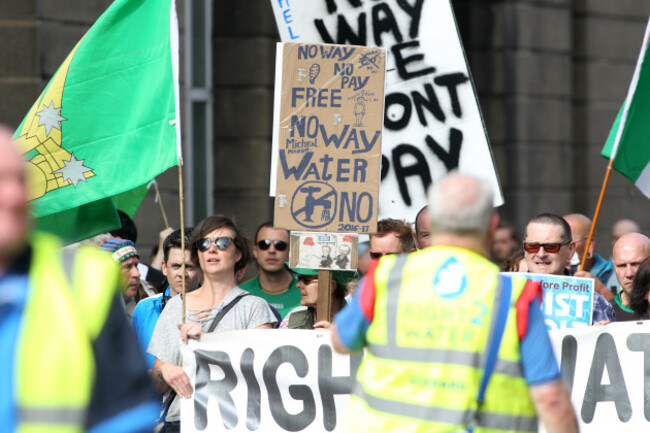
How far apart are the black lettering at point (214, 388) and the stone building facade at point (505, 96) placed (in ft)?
15.2

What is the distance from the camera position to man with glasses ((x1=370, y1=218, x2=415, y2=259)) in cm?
575

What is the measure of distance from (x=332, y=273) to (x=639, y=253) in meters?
1.99

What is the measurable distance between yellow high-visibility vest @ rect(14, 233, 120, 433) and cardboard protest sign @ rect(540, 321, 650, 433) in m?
3.70

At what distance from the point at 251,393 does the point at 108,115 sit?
5.50ft

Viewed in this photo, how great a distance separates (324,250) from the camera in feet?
17.3

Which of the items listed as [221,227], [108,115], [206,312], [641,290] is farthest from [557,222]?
[108,115]

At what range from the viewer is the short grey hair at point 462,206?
9.33 feet

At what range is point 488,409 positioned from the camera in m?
2.79

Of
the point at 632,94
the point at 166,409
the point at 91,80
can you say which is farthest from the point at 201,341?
the point at 632,94

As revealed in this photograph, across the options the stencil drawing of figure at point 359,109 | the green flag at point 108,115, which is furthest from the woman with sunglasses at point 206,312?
the stencil drawing of figure at point 359,109

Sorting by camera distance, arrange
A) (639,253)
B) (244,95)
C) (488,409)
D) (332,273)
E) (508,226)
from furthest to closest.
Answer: (244,95), (508,226), (639,253), (332,273), (488,409)

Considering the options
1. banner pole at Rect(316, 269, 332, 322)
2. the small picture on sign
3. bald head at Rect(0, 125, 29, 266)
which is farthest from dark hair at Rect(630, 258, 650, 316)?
bald head at Rect(0, 125, 29, 266)

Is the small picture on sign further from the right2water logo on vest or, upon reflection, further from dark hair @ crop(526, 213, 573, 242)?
the right2water logo on vest

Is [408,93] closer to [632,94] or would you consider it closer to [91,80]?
[632,94]
